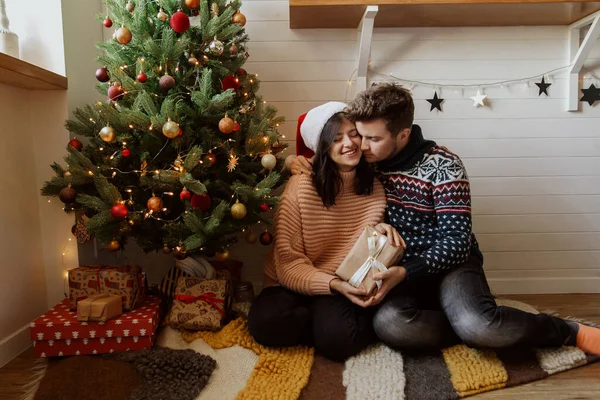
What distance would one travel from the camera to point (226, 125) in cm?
149

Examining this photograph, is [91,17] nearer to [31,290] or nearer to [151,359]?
[31,290]

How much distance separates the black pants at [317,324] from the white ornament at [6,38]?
1.16 meters

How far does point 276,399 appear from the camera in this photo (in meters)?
1.23

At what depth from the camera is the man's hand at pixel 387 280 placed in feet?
4.78

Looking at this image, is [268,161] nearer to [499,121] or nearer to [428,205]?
[428,205]

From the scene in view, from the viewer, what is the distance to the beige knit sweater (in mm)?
1561

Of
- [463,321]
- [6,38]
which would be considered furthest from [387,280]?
[6,38]

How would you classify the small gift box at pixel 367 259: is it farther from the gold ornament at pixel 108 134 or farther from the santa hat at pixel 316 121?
the gold ornament at pixel 108 134

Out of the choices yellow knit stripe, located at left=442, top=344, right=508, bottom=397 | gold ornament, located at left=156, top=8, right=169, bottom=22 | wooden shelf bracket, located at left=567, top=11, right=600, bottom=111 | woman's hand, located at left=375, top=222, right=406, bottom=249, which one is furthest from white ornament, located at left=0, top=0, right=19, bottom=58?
wooden shelf bracket, located at left=567, top=11, right=600, bottom=111

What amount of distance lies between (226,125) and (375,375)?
0.85m

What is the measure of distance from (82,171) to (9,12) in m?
0.68

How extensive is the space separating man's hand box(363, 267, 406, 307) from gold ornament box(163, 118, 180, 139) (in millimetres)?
729

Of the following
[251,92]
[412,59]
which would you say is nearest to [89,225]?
[251,92]

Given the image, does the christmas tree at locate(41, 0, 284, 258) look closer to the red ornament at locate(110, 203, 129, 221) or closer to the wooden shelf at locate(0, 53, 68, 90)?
the red ornament at locate(110, 203, 129, 221)
